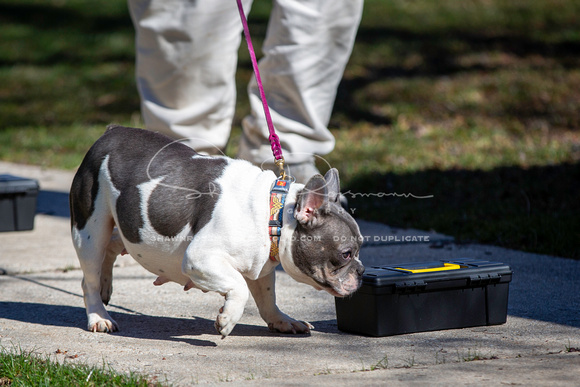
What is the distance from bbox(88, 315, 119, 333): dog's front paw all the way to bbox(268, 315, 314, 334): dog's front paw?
738mm

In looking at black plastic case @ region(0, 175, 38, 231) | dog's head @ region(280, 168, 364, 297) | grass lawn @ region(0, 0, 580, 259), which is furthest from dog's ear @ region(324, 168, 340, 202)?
black plastic case @ region(0, 175, 38, 231)

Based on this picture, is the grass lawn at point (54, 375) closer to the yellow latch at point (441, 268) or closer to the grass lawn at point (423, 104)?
the yellow latch at point (441, 268)

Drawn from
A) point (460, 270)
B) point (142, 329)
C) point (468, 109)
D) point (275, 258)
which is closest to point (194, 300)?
point (142, 329)

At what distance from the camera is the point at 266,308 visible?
3498mm

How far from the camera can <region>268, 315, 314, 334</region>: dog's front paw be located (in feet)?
11.3

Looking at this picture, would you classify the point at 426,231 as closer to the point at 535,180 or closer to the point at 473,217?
the point at 473,217

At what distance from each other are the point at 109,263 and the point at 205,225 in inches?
32.1

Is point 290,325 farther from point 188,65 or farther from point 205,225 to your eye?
point 188,65

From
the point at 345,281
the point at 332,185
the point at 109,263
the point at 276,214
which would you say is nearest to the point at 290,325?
the point at 345,281

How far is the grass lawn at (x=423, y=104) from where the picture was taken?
20.4ft

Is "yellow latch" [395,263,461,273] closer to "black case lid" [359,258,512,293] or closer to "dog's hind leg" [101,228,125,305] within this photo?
"black case lid" [359,258,512,293]

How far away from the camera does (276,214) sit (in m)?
3.18

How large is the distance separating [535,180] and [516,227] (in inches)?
63.7

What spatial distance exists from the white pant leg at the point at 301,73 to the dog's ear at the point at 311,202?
1888 millimetres
